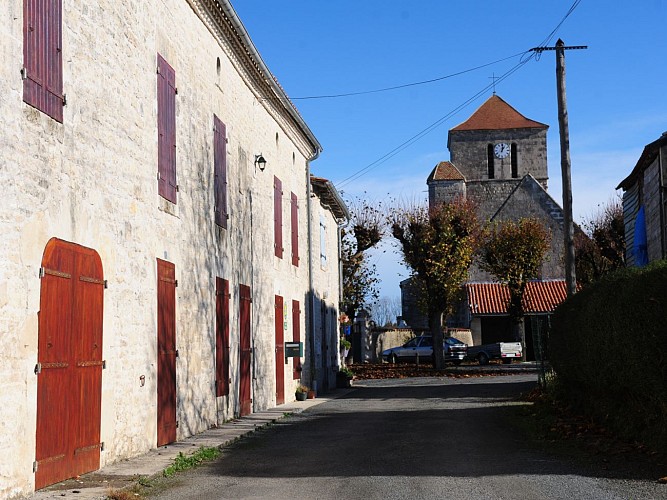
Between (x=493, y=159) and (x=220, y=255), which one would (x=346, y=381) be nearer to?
(x=220, y=255)

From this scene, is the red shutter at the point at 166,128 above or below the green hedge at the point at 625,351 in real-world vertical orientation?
above

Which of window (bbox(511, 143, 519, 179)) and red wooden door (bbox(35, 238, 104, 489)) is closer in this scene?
red wooden door (bbox(35, 238, 104, 489))

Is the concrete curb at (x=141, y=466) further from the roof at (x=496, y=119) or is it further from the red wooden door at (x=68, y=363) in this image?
the roof at (x=496, y=119)

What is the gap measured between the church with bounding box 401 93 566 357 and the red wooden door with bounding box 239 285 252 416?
1253 inches

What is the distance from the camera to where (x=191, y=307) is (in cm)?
1341

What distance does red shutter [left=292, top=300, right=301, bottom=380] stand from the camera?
21906mm

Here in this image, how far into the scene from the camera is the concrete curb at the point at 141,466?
25.7 feet

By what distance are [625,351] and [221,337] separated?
23.9ft

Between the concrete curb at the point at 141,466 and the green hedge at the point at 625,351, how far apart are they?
498 cm

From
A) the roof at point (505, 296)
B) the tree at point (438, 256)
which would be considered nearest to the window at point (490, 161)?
the roof at point (505, 296)

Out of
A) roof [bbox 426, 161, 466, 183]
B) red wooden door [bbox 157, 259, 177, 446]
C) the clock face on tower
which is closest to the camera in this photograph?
red wooden door [bbox 157, 259, 177, 446]

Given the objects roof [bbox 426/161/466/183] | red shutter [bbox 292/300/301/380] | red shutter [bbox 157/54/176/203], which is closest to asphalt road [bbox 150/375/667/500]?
red shutter [bbox 157/54/176/203]

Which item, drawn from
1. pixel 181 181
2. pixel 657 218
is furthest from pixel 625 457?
pixel 657 218

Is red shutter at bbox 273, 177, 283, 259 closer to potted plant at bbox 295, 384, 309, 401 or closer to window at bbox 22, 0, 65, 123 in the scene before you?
potted plant at bbox 295, 384, 309, 401
